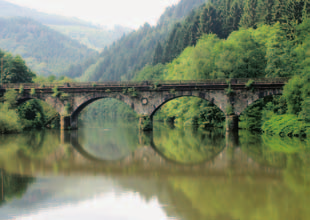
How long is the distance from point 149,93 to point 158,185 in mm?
37966

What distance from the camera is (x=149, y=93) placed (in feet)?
→ 184

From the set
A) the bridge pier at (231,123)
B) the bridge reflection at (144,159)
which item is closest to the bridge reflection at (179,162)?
the bridge reflection at (144,159)

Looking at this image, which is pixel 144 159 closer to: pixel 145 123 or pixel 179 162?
pixel 179 162

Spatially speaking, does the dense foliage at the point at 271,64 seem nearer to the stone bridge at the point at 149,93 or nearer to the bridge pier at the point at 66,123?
the stone bridge at the point at 149,93

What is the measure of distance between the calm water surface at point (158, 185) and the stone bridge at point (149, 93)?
2207 centimetres

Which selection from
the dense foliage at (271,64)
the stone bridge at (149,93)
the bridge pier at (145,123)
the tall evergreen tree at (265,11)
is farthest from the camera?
the tall evergreen tree at (265,11)

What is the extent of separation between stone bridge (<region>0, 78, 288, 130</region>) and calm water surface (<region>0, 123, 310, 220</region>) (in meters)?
22.1

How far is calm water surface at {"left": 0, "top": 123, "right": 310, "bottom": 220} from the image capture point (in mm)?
14516

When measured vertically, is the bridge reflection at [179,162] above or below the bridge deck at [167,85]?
below

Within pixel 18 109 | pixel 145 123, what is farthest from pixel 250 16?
pixel 18 109

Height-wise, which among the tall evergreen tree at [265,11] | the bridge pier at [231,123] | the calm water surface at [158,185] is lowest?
the calm water surface at [158,185]

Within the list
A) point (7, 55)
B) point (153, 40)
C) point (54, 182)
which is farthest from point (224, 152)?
point (153, 40)

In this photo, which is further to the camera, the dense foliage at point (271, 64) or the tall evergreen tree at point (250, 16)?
the tall evergreen tree at point (250, 16)

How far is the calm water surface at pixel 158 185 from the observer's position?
14.5 metres
